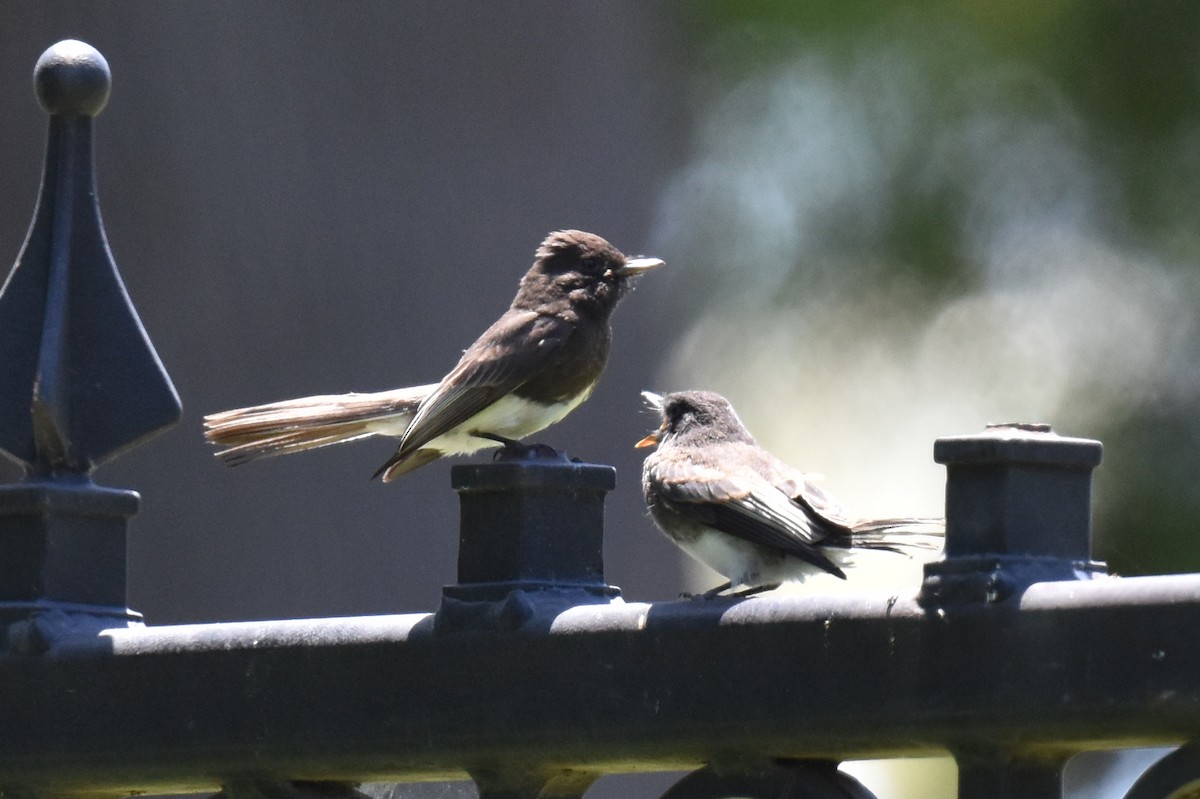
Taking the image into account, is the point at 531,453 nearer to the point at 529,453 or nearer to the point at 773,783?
the point at 529,453

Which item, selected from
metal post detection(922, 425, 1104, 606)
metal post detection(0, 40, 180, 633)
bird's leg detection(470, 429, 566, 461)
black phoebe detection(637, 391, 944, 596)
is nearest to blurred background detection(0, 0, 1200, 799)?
black phoebe detection(637, 391, 944, 596)

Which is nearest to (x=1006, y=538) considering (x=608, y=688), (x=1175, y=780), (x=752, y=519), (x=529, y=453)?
(x=1175, y=780)

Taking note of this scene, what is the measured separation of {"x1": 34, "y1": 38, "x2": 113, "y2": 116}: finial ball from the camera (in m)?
2.14

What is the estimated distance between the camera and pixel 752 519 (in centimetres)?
329

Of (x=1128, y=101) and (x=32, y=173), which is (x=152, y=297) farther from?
(x=1128, y=101)

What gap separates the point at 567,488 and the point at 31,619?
61 centimetres

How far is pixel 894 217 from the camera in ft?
23.9

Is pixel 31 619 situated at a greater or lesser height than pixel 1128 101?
lesser

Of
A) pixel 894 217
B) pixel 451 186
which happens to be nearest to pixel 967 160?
pixel 894 217

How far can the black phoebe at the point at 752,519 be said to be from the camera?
331cm

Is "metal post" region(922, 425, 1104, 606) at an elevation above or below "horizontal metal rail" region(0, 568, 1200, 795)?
above

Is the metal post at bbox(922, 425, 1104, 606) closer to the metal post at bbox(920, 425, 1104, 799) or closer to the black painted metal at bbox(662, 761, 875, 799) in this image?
the metal post at bbox(920, 425, 1104, 799)

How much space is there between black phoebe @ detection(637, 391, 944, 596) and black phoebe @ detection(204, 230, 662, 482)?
293 millimetres

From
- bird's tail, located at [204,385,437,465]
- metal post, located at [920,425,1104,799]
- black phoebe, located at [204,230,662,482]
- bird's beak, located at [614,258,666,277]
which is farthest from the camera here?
bird's beak, located at [614,258,666,277]
